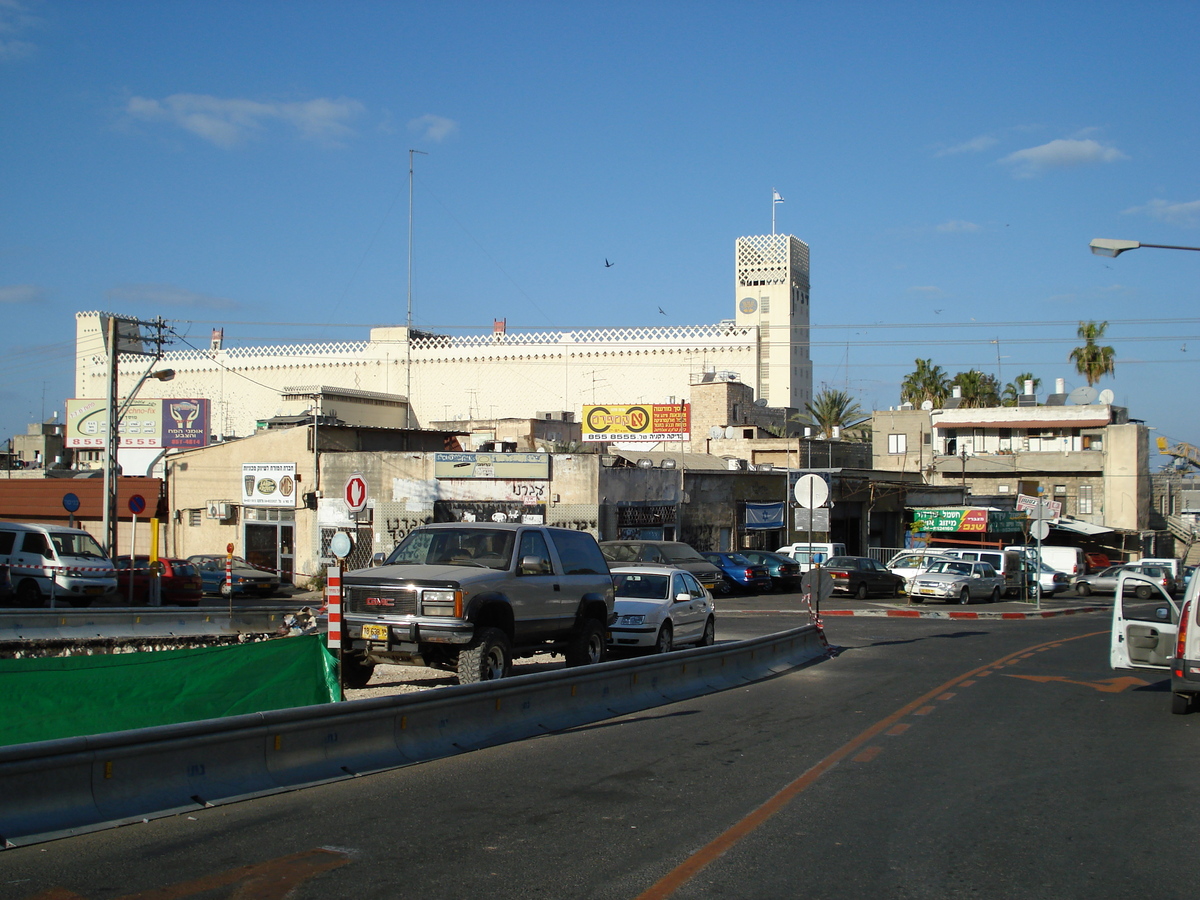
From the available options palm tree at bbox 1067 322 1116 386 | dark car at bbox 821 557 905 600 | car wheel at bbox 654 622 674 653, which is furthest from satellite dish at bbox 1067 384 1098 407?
car wheel at bbox 654 622 674 653

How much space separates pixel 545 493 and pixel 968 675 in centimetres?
2219

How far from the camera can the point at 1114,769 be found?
9.56 meters

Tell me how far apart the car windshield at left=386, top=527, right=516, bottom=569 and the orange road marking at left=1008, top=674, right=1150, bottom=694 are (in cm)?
834

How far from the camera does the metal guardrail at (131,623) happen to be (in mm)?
18578

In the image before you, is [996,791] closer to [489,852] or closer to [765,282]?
[489,852]

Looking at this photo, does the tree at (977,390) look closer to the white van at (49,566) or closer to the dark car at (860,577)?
the dark car at (860,577)

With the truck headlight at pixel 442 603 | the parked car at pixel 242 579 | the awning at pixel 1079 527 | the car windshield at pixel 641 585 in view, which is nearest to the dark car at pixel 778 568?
the parked car at pixel 242 579

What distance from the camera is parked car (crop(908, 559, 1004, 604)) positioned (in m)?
34.4

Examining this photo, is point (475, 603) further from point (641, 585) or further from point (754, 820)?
point (641, 585)

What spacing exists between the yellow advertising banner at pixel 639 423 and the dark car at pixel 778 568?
1527 centimetres

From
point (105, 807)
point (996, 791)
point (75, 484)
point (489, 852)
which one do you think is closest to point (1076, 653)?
point (996, 791)

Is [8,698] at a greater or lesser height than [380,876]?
greater

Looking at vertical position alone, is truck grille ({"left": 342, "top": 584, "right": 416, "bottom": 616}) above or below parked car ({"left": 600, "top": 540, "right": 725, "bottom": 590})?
above

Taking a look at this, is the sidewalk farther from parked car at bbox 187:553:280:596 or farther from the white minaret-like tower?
the white minaret-like tower
